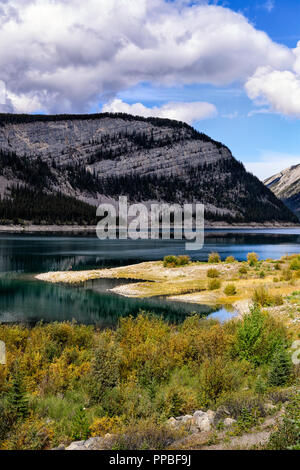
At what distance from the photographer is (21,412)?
10.4 meters

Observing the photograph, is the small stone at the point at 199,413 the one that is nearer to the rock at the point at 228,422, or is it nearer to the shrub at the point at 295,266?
Answer: the rock at the point at 228,422

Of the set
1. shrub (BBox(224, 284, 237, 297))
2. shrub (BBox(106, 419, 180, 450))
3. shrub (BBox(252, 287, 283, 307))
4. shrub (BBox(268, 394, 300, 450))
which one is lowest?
shrub (BBox(224, 284, 237, 297))

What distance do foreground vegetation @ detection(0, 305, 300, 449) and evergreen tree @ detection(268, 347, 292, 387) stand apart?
3 centimetres

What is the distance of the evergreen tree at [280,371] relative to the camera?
1289 cm

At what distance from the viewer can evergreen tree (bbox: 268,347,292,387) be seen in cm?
1289

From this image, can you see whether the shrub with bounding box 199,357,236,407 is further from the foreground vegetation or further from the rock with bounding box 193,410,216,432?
the rock with bounding box 193,410,216,432

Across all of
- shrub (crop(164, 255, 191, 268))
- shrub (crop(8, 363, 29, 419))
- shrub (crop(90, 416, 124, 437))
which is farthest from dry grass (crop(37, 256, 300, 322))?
shrub (crop(8, 363, 29, 419))

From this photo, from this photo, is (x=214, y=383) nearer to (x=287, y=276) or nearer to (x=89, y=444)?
(x=89, y=444)

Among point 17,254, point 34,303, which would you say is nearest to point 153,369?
point 34,303

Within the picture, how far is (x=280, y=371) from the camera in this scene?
42.7 feet

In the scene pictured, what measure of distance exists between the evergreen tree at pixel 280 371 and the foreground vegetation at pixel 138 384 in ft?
0.11

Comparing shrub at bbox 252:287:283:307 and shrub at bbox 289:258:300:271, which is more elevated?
shrub at bbox 289:258:300:271

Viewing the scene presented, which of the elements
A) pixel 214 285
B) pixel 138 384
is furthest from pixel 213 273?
pixel 138 384
